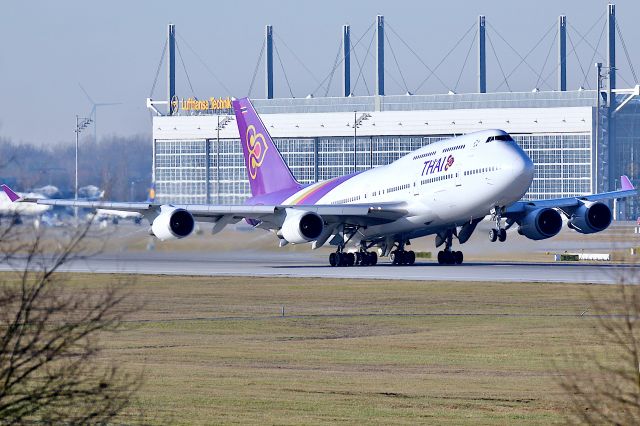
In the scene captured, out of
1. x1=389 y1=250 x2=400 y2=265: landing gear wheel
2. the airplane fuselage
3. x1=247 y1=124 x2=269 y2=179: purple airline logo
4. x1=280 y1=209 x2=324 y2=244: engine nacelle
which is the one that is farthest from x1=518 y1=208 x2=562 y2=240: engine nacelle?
x1=247 y1=124 x2=269 y2=179: purple airline logo

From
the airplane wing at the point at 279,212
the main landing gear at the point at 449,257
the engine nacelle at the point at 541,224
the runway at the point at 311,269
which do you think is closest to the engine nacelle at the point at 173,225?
the airplane wing at the point at 279,212

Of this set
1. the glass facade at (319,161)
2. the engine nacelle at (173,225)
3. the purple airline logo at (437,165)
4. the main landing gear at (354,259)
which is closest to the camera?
the purple airline logo at (437,165)

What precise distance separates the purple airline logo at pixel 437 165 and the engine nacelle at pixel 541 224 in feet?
17.1

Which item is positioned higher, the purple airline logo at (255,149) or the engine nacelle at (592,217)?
the purple airline logo at (255,149)

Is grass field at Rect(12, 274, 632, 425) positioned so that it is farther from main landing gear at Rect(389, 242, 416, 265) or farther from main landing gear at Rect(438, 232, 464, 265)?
main landing gear at Rect(389, 242, 416, 265)

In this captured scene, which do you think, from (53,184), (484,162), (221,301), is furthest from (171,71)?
(53,184)

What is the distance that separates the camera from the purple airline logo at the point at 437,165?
59281mm

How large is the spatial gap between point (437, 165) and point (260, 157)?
1603 cm

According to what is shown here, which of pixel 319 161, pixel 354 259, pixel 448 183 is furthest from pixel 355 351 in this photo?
pixel 319 161

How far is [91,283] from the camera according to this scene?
51.2 metres

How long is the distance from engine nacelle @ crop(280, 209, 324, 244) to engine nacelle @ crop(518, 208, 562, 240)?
9.50 metres

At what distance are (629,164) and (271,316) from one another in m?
112

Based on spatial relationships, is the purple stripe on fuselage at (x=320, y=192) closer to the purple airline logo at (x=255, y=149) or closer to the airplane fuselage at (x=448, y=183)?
the airplane fuselage at (x=448, y=183)

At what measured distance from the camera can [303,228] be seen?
2384 inches
